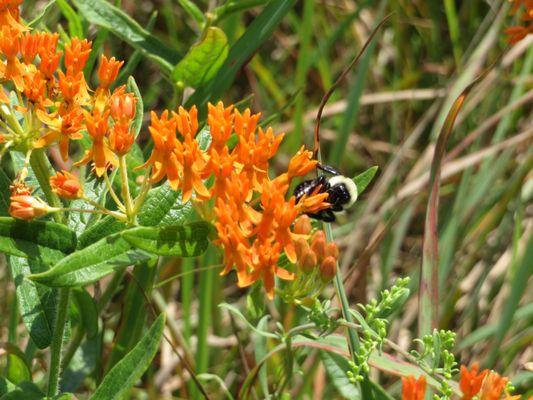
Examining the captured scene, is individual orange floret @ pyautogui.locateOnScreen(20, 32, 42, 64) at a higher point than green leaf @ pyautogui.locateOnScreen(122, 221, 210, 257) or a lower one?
higher

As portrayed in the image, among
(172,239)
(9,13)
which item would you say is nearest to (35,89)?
(9,13)

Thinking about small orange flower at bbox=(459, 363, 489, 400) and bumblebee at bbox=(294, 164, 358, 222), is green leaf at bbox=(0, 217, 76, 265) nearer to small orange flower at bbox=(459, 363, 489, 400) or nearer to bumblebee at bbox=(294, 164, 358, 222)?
bumblebee at bbox=(294, 164, 358, 222)

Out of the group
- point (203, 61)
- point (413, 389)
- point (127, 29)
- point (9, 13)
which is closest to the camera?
point (413, 389)

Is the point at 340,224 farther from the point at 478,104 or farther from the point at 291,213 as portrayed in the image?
the point at 291,213

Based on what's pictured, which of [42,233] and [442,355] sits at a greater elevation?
[42,233]

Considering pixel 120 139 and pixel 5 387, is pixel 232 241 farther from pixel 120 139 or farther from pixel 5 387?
pixel 5 387

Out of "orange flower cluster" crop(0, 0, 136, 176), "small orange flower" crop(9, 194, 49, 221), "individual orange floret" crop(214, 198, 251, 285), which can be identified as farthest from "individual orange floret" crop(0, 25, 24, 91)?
→ "individual orange floret" crop(214, 198, 251, 285)

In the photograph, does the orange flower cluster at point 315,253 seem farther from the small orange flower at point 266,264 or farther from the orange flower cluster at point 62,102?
the orange flower cluster at point 62,102
